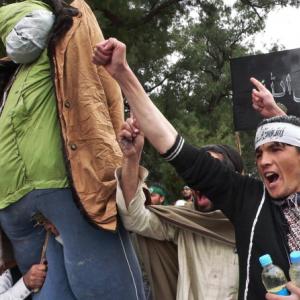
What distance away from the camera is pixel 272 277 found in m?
1.86

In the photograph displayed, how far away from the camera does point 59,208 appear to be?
2312 millimetres

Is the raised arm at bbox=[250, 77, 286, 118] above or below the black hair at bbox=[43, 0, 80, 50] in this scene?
below

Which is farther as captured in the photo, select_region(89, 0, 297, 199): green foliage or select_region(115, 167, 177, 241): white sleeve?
select_region(89, 0, 297, 199): green foliage

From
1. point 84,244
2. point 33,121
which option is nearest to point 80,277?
point 84,244

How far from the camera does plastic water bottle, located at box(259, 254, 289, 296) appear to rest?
5.80 ft

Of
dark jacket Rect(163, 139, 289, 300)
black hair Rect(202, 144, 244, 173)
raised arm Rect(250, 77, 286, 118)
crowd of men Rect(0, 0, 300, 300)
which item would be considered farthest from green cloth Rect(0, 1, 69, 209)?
raised arm Rect(250, 77, 286, 118)

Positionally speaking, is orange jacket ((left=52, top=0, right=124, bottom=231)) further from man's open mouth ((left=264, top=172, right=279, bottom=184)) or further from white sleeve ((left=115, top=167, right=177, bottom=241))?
man's open mouth ((left=264, top=172, right=279, bottom=184))

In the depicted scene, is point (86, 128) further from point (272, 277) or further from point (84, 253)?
point (272, 277)

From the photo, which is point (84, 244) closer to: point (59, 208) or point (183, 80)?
point (59, 208)

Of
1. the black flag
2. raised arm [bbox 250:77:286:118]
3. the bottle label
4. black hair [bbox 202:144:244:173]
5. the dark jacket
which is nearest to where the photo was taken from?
the bottle label

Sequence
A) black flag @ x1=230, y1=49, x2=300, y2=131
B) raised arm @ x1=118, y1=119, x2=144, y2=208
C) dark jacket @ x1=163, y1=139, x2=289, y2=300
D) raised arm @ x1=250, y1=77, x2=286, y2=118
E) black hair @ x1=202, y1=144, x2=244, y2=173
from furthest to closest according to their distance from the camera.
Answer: black flag @ x1=230, y1=49, x2=300, y2=131, black hair @ x1=202, y1=144, x2=244, y2=173, raised arm @ x1=250, y1=77, x2=286, y2=118, raised arm @ x1=118, y1=119, x2=144, y2=208, dark jacket @ x1=163, y1=139, x2=289, y2=300

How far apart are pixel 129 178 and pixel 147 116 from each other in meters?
0.34

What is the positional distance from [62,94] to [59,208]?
465mm

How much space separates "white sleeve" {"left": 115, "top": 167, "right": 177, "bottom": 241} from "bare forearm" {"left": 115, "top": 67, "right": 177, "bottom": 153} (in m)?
0.32
